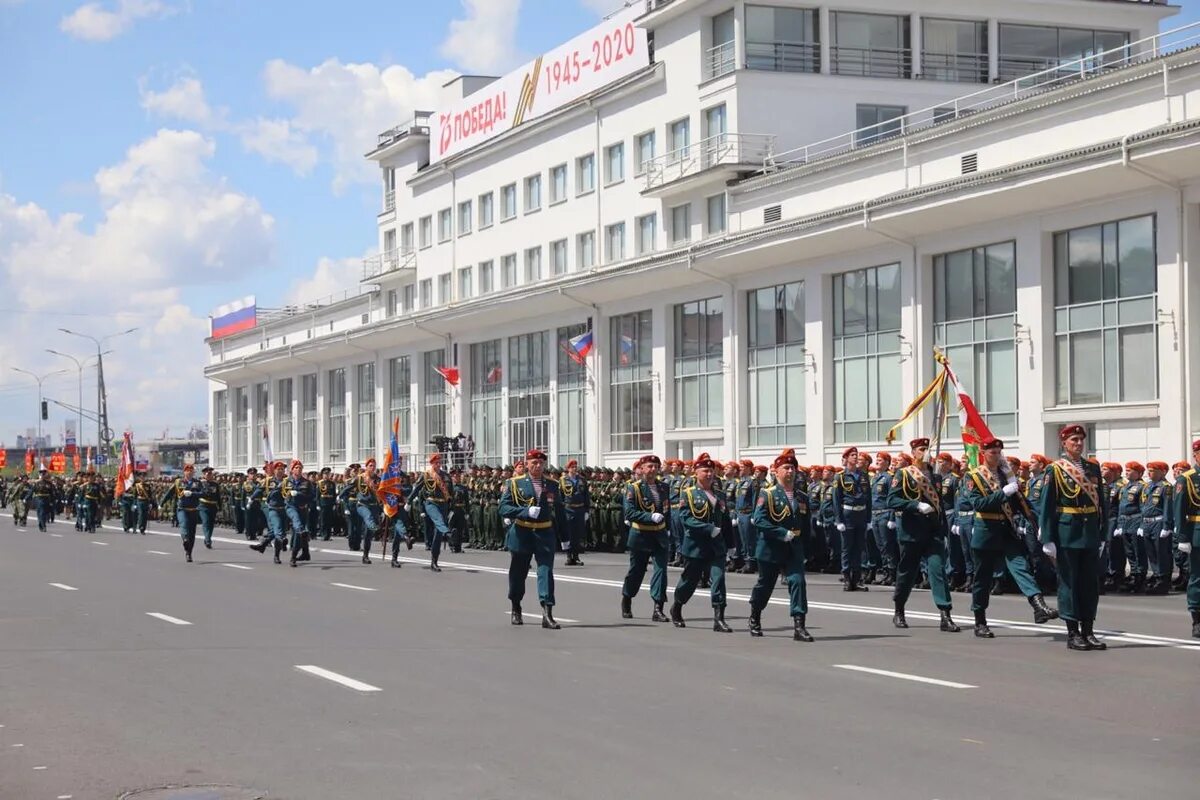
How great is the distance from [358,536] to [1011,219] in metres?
16.2

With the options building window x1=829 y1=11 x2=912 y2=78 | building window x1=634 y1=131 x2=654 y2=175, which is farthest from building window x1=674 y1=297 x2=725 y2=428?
building window x1=829 y1=11 x2=912 y2=78

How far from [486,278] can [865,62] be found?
60.4 ft

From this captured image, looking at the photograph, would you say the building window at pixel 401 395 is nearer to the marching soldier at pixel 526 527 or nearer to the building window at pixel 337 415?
the building window at pixel 337 415

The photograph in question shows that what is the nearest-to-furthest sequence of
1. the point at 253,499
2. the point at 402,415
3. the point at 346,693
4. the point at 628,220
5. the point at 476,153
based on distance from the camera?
the point at 346,693
the point at 253,499
the point at 628,220
the point at 476,153
the point at 402,415

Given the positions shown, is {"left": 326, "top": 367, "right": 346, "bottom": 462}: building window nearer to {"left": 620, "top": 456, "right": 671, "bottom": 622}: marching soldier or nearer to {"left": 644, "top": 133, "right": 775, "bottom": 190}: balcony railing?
{"left": 644, "top": 133, "right": 775, "bottom": 190}: balcony railing

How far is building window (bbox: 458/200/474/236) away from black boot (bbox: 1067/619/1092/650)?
4337 cm

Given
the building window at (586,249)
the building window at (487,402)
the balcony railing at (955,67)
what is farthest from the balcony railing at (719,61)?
the building window at (487,402)

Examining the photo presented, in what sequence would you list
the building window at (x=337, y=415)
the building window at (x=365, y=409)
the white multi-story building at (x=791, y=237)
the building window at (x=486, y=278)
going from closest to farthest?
the white multi-story building at (x=791, y=237) < the building window at (x=486, y=278) < the building window at (x=365, y=409) < the building window at (x=337, y=415)

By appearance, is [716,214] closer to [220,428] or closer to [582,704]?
[582,704]

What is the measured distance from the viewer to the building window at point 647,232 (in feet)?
143

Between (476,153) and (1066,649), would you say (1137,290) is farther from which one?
(476,153)

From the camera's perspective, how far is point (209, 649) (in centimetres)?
1420

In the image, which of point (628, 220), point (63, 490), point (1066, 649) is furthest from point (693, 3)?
point (63, 490)

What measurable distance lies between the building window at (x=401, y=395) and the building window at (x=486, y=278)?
545 cm
